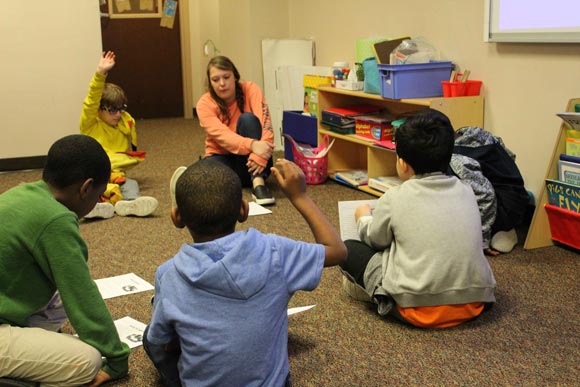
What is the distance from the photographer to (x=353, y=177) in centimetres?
382

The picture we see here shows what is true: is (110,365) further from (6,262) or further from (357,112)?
(357,112)

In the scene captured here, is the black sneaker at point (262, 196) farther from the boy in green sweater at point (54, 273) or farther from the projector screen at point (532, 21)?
the boy in green sweater at point (54, 273)

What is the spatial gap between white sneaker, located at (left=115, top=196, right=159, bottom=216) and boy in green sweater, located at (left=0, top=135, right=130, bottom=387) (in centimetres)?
157

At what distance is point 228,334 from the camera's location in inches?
52.8

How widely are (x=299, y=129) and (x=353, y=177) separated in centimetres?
63

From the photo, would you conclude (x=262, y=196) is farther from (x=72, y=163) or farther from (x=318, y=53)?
(x=72, y=163)

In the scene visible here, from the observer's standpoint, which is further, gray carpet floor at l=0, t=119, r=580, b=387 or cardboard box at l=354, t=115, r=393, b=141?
cardboard box at l=354, t=115, r=393, b=141

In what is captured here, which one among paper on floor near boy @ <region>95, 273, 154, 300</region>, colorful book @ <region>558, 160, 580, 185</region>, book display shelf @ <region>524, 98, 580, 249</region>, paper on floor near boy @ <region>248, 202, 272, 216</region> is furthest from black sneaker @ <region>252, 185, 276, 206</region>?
colorful book @ <region>558, 160, 580, 185</region>

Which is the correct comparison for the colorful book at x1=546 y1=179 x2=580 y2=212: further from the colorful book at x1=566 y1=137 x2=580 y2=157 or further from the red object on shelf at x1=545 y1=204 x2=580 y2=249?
the colorful book at x1=566 y1=137 x2=580 y2=157

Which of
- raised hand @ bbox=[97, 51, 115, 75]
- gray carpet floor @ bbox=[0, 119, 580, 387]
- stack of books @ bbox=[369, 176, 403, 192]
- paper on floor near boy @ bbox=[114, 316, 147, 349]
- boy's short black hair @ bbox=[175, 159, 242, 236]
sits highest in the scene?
raised hand @ bbox=[97, 51, 115, 75]

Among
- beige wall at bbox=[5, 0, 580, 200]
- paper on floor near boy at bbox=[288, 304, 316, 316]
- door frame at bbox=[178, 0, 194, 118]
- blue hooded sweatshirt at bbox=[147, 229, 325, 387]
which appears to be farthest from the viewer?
door frame at bbox=[178, 0, 194, 118]

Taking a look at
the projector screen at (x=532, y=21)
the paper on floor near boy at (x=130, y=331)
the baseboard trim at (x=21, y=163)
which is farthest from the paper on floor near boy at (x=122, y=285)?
the baseboard trim at (x=21, y=163)

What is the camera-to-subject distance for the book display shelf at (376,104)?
3.16 meters

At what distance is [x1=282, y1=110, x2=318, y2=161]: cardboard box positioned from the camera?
4133mm
